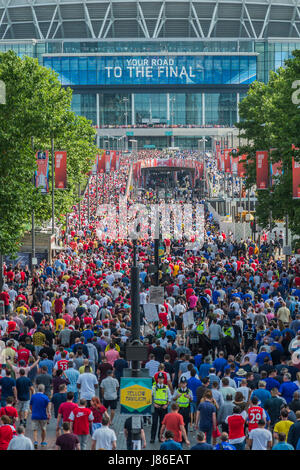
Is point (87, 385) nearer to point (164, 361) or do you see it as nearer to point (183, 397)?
point (183, 397)

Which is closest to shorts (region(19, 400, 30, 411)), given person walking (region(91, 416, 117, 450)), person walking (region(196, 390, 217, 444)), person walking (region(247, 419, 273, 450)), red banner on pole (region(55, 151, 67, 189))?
person walking (region(196, 390, 217, 444))

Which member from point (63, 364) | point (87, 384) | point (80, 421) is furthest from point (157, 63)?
point (80, 421)

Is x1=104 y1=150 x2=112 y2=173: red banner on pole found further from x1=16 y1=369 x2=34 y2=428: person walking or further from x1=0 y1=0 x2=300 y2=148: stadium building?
x1=0 y1=0 x2=300 y2=148: stadium building

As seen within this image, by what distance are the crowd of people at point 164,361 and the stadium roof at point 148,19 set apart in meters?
128

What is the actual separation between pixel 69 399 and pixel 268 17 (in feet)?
500

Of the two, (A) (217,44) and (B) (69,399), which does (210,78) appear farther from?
(B) (69,399)

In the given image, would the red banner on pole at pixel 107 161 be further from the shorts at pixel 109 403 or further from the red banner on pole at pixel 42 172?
the shorts at pixel 109 403

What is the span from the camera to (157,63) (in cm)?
15662

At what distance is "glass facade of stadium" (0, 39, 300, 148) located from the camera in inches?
6166

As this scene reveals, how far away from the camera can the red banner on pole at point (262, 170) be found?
1699 inches

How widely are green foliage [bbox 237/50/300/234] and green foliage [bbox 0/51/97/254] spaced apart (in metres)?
9.15

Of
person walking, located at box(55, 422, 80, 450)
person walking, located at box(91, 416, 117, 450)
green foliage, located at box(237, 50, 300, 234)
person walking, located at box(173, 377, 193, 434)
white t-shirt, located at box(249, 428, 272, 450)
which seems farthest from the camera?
green foliage, located at box(237, 50, 300, 234)

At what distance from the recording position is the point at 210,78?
157125 millimetres

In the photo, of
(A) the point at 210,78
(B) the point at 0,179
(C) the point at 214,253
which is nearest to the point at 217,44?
(A) the point at 210,78
